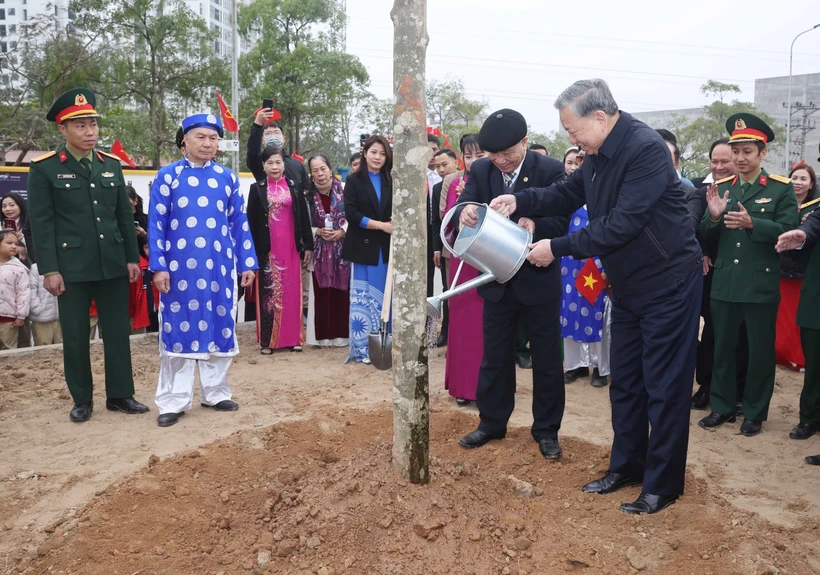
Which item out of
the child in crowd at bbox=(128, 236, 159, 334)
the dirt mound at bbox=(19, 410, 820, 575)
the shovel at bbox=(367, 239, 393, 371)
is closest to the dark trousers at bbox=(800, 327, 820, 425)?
the dirt mound at bbox=(19, 410, 820, 575)

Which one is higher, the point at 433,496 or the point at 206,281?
the point at 206,281

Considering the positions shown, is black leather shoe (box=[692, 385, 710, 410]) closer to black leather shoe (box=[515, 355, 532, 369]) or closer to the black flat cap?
black leather shoe (box=[515, 355, 532, 369])

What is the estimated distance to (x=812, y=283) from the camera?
450 centimetres

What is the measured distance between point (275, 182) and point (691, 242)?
4.47 meters

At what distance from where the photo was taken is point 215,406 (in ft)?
17.0

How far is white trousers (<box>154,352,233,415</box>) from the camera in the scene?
4.93 m

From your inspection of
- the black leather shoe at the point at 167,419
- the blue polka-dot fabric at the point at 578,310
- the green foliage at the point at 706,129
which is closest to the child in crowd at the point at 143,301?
the black leather shoe at the point at 167,419

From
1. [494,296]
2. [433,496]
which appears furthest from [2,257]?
[433,496]

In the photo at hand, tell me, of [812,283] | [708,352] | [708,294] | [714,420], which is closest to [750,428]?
[714,420]

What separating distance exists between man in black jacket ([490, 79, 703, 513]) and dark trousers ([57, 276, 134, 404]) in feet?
10.4

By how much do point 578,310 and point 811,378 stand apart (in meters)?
1.85

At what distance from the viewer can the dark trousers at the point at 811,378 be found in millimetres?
4527

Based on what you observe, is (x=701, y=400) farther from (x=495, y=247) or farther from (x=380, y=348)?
(x=495, y=247)

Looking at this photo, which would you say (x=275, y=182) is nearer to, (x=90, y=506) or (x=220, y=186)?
(x=220, y=186)
